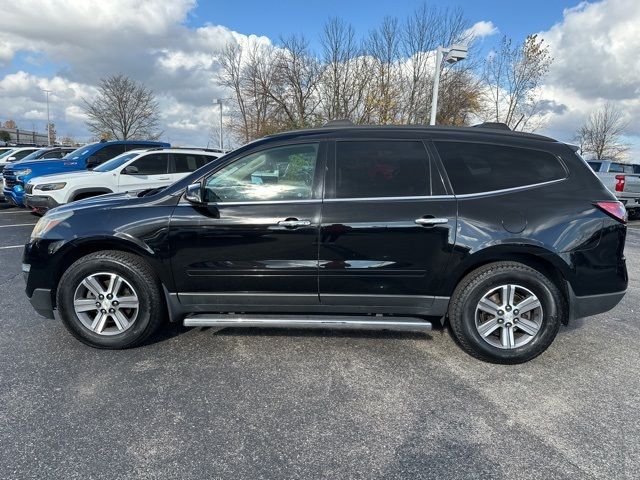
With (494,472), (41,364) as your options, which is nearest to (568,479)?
(494,472)

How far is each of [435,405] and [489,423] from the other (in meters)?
0.34

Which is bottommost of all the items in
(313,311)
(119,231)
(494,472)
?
(494,472)

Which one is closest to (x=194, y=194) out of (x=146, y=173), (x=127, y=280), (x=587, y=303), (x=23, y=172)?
(x=127, y=280)

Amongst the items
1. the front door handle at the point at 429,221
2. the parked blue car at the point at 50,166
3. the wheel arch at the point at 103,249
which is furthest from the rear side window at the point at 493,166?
the parked blue car at the point at 50,166

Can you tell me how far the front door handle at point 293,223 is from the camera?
324 centimetres

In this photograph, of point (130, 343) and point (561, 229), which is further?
point (130, 343)

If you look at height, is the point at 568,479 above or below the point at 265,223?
below

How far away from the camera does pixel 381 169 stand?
336 centimetres

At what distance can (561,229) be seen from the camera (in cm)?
324

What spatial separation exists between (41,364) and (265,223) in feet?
6.73

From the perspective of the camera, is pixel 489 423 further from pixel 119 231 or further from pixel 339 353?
pixel 119 231

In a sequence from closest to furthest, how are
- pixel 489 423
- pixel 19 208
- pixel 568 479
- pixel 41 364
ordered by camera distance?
pixel 568 479 → pixel 489 423 → pixel 41 364 → pixel 19 208

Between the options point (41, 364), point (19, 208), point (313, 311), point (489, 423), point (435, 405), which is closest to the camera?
point (489, 423)

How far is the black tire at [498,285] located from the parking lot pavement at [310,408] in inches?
5.3
